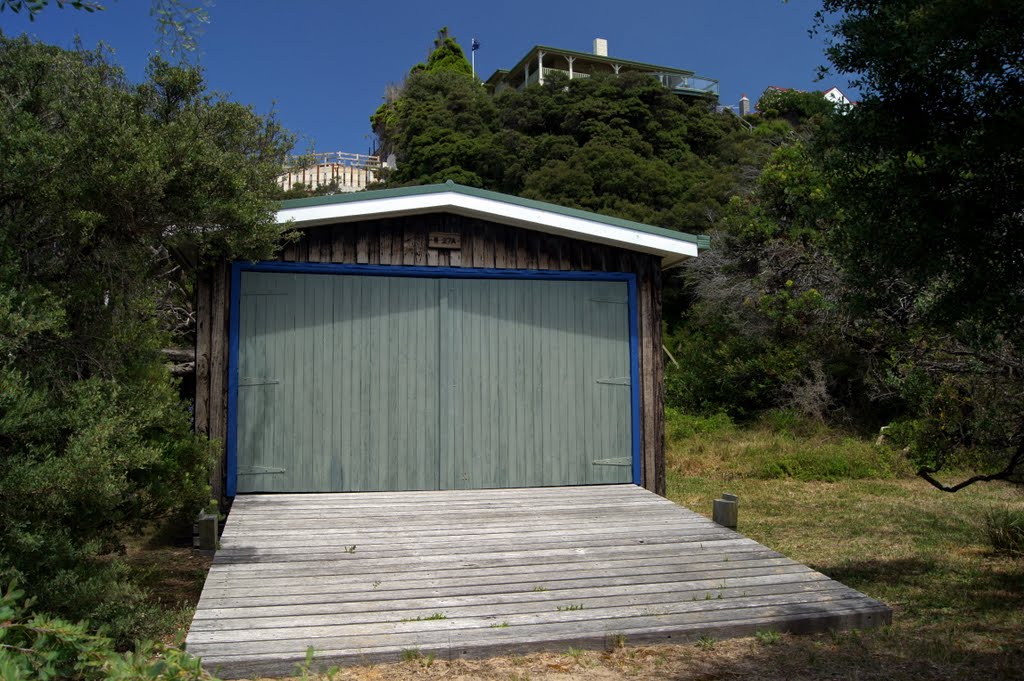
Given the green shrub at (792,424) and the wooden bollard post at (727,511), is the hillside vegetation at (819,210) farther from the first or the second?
the wooden bollard post at (727,511)

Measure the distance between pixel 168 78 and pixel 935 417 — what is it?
5897mm

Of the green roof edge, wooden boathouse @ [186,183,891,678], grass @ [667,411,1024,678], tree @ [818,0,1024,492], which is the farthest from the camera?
the green roof edge

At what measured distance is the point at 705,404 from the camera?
17.2 meters

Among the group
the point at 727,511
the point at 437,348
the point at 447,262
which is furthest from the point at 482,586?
the point at 447,262

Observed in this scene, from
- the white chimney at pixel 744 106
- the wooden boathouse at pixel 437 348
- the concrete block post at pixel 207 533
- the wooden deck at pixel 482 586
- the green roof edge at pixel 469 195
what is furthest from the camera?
the white chimney at pixel 744 106

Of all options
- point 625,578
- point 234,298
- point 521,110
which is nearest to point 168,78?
point 234,298

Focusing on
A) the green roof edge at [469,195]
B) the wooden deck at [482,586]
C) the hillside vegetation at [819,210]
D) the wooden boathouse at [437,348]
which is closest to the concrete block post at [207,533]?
the wooden deck at [482,586]

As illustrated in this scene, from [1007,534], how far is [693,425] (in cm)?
889

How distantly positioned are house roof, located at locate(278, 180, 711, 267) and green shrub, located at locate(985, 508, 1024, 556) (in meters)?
3.55

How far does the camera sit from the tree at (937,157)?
3.79 meters

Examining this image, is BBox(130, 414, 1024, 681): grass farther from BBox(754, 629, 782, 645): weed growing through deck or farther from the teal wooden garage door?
the teal wooden garage door

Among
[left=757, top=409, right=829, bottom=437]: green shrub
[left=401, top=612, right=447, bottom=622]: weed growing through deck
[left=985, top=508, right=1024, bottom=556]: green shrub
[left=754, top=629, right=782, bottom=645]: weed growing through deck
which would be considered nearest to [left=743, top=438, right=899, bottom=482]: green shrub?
[left=757, top=409, right=829, bottom=437]: green shrub

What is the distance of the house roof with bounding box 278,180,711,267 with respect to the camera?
7418mm

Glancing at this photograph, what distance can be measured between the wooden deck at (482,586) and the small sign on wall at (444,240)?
8.30 feet
